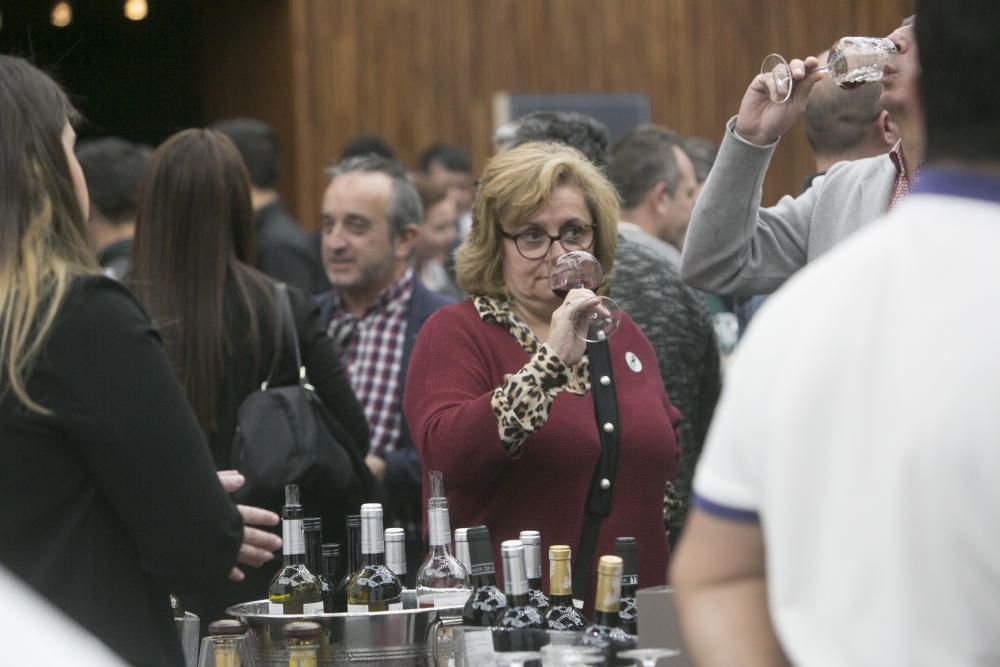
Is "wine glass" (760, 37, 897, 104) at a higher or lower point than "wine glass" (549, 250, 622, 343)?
higher

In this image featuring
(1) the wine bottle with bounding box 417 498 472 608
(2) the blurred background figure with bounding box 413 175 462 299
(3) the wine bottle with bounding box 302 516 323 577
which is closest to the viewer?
(1) the wine bottle with bounding box 417 498 472 608

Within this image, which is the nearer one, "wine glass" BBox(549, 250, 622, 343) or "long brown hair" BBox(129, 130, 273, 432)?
"wine glass" BBox(549, 250, 622, 343)

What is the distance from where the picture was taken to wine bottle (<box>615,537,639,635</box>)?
91.1 inches

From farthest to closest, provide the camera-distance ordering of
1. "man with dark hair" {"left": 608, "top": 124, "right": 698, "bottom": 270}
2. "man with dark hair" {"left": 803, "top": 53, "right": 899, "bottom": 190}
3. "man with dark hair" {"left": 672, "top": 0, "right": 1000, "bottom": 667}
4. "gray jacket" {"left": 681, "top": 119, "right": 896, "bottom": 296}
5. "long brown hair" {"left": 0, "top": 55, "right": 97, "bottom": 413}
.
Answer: "man with dark hair" {"left": 608, "top": 124, "right": 698, "bottom": 270} → "man with dark hair" {"left": 803, "top": 53, "right": 899, "bottom": 190} → "gray jacket" {"left": 681, "top": 119, "right": 896, "bottom": 296} → "long brown hair" {"left": 0, "top": 55, "right": 97, "bottom": 413} → "man with dark hair" {"left": 672, "top": 0, "right": 1000, "bottom": 667}

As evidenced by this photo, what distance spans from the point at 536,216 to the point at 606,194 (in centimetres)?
20

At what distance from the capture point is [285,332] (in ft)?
11.9

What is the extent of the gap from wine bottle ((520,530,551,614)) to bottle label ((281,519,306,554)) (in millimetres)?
422

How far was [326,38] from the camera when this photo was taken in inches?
327

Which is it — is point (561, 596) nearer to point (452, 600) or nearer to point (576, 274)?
point (452, 600)

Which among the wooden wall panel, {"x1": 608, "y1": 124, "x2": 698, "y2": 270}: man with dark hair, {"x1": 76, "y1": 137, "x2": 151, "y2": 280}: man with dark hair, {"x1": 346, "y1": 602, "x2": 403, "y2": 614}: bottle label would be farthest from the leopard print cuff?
the wooden wall panel

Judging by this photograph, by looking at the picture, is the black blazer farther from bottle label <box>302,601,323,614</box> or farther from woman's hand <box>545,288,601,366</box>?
woman's hand <box>545,288,601,366</box>

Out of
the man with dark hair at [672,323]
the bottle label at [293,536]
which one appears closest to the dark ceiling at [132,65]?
the man with dark hair at [672,323]

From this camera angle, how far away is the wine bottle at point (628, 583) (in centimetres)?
231

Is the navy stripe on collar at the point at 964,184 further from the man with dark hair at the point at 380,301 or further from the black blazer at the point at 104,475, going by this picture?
the man with dark hair at the point at 380,301
